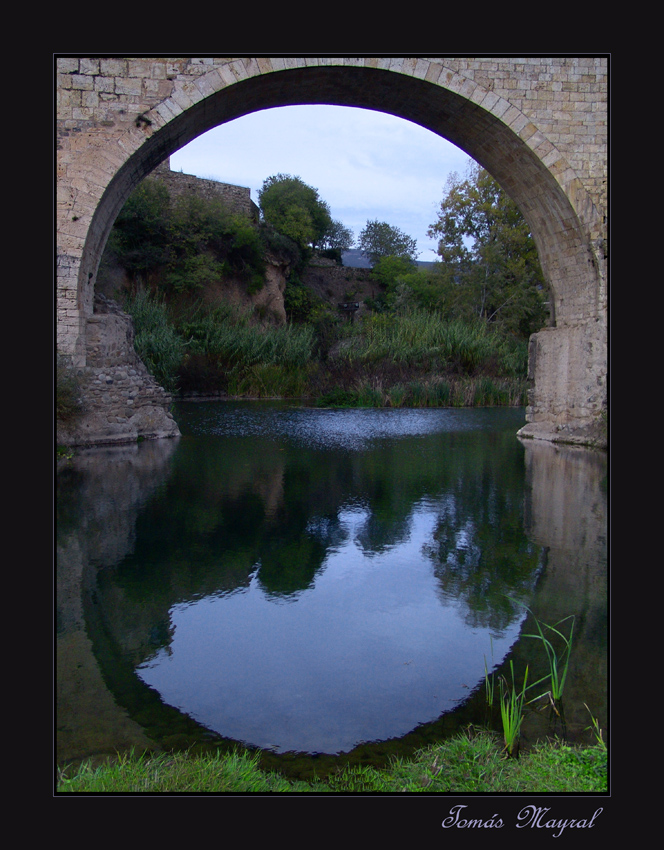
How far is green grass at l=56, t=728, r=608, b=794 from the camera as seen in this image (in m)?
1.79

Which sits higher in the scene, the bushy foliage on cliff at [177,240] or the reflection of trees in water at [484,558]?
the bushy foliage on cliff at [177,240]

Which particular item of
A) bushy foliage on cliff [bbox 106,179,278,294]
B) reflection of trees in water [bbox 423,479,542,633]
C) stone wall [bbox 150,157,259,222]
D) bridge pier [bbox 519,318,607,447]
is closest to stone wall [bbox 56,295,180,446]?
reflection of trees in water [bbox 423,479,542,633]

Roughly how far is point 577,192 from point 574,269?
3.42 feet

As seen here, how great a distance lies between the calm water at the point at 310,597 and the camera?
2223 millimetres

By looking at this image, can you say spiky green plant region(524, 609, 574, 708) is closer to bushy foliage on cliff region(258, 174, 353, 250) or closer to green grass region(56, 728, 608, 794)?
green grass region(56, 728, 608, 794)

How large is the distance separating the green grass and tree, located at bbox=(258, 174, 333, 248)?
2686 cm

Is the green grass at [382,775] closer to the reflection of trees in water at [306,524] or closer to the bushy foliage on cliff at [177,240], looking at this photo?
the reflection of trees in water at [306,524]

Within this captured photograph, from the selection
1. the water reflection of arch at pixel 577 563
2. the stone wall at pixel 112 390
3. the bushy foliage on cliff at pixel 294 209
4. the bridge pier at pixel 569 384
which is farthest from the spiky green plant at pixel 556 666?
the bushy foliage on cliff at pixel 294 209

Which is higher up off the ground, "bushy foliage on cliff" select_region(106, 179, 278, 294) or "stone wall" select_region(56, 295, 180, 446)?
"bushy foliage on cliff" select_region(106, 179, 278, 294)

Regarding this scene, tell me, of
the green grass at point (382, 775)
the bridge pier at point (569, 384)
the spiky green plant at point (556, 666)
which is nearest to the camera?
the green grass at point (382, 775)

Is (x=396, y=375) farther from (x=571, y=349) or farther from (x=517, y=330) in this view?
(x=517, y=330)

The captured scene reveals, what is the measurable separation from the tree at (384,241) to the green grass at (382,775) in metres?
44.0

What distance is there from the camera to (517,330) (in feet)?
83.7

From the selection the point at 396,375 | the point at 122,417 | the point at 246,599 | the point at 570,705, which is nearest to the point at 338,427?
the point at 122,417
